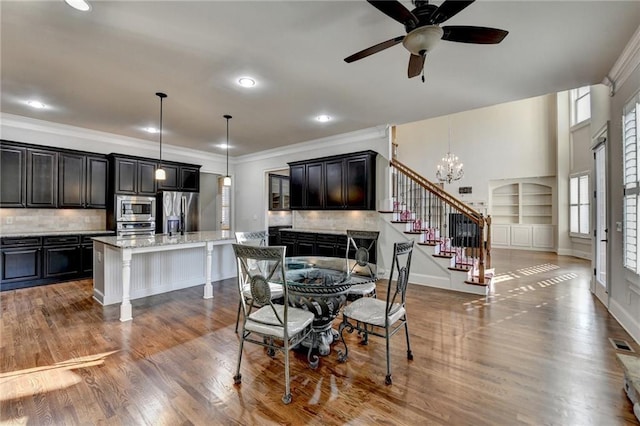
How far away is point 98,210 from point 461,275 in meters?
7.04

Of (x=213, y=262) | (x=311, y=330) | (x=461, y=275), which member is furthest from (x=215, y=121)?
(x=461, y=275)

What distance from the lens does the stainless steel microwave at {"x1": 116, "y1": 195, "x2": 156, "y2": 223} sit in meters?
5.70

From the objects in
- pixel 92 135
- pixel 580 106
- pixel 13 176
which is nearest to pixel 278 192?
pixel 92 135

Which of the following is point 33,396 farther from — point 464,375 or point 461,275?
point 461,275

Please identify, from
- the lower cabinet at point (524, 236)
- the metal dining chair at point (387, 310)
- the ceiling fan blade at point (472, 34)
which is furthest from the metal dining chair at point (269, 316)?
the lower cabinet at point (524, 236)

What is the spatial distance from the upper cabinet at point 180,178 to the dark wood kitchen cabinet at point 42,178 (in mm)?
1699

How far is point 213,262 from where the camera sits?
5160 mm

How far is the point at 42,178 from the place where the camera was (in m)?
5.05

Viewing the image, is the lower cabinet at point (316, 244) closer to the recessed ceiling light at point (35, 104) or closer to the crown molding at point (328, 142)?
the crown molding at point (328, 142)

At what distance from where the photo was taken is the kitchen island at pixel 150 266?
141 inches

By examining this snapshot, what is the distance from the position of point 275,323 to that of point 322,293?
1.41 feet

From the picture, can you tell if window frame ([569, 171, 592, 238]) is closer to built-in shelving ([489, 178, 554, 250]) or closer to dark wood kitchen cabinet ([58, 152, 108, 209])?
built-in shelving ([489, 178, 554, 250])

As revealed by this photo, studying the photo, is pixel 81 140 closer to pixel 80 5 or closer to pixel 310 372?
pixel 80 5

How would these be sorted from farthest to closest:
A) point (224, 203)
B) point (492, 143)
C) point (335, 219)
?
point (492, 143), point (224, 203), point (335, 219)
